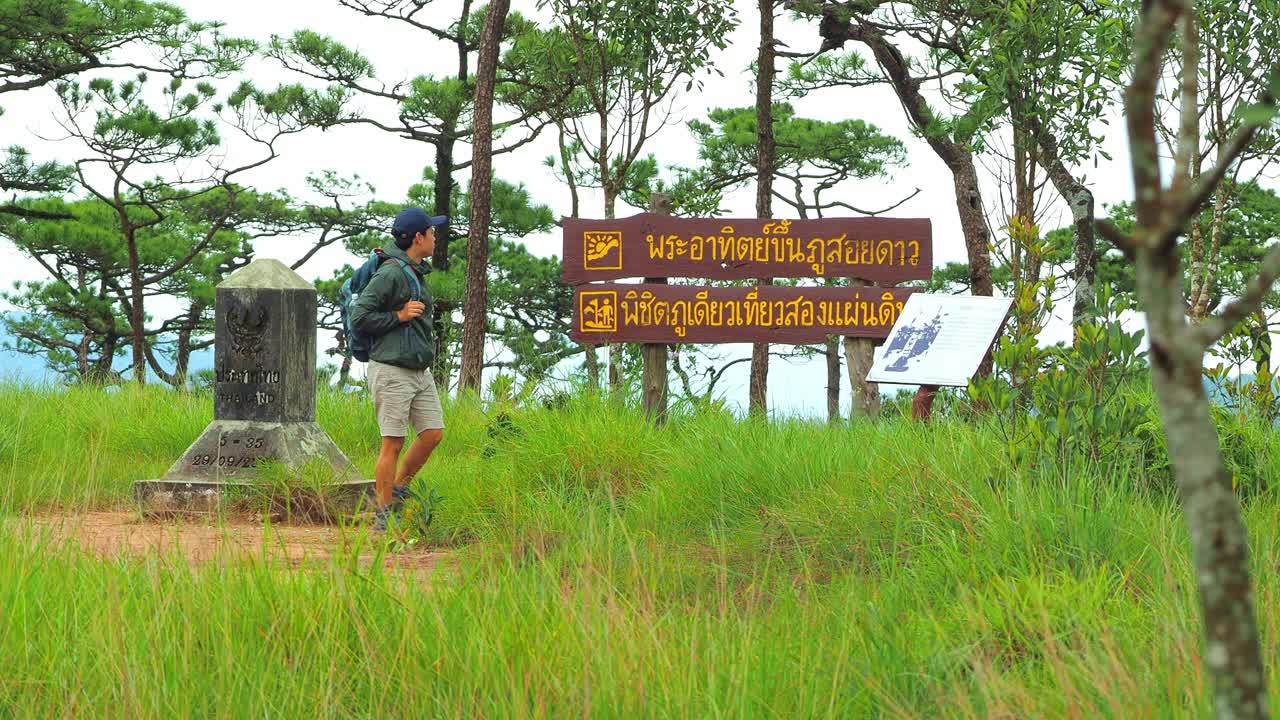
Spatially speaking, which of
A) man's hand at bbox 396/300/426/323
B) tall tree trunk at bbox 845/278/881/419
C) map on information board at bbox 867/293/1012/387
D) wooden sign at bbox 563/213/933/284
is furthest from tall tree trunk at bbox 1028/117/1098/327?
man's hand at bbox 396/300/426/323

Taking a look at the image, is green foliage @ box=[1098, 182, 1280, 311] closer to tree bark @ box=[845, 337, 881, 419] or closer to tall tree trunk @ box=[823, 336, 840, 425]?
tall tree trunk @ box=[823, 336, 840, 425]

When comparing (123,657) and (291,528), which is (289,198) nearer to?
(291,528)

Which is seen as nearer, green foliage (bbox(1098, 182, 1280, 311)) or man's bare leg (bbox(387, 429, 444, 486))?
man's bare leg (bbox(387, 429, 444, 486))

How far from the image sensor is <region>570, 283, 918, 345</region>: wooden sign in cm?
908

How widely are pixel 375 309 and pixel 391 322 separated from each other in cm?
11

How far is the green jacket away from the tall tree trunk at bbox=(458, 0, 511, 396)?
5901 millimetres

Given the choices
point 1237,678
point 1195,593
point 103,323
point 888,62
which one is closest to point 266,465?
point 1195,593

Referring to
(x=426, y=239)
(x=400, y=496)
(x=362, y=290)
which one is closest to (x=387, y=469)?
(x=400, y=496)

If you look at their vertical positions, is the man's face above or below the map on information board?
above

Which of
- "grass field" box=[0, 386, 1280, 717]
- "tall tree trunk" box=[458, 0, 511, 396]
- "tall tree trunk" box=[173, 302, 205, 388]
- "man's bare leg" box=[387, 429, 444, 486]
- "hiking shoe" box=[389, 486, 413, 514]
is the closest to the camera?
"grass field" box=[0, 386, 1280, 717]

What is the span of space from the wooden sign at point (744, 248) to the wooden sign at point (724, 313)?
0.48 feet

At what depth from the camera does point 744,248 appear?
9203mm

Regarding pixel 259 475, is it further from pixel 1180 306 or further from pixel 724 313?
pixel 1180 306

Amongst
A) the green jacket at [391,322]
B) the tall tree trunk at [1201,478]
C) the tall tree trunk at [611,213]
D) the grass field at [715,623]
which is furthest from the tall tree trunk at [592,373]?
the tall tree trunk at [1201,478]
